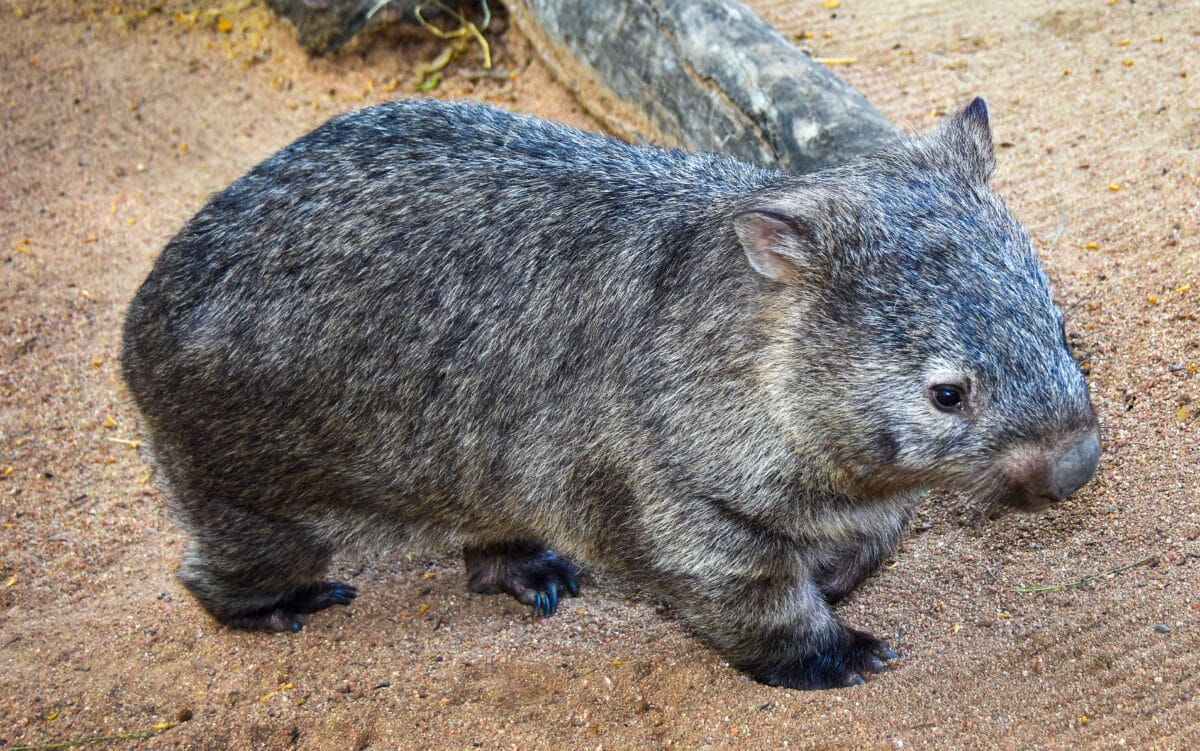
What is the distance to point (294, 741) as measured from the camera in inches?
155

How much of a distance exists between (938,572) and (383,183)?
2.47 metres

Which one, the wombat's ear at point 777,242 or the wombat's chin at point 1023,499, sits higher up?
the wombat's ear at point 777,242

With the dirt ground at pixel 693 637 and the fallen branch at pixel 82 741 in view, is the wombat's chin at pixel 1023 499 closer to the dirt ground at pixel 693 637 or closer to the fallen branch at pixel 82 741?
the dirt ground at pixel 693 637

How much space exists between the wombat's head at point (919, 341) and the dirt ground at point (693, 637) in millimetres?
720

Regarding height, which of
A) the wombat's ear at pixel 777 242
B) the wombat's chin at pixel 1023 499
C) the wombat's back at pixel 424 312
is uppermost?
the wombat's ear at pixel 777 242

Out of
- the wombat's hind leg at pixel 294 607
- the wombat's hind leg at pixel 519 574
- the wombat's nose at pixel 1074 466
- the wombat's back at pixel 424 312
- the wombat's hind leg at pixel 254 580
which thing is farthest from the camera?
the wombat's hind leg at pixel 519 574

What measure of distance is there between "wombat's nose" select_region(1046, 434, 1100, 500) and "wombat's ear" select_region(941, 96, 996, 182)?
0.98m

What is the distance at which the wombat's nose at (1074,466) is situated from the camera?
3.19 metres

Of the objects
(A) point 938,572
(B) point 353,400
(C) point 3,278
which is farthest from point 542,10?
(A) point 938,572

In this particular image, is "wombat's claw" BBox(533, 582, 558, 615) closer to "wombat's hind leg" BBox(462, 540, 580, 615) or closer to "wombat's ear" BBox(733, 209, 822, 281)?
"wombat's hind leg" BBox(462, 540, 580, 615)

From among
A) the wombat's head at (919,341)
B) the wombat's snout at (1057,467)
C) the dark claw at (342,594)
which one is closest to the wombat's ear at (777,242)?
the wombat's head at (919,341)

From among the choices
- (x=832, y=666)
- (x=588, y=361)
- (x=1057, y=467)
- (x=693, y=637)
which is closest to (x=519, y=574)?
(x=693, y=637)

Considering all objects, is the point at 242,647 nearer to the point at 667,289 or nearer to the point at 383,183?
the point at 383,183

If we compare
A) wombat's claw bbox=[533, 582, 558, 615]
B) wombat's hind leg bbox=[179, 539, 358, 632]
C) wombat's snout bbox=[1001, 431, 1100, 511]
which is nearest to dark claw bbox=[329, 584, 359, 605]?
wombat's hind leg bbox=[179, 539, 358, 632]
